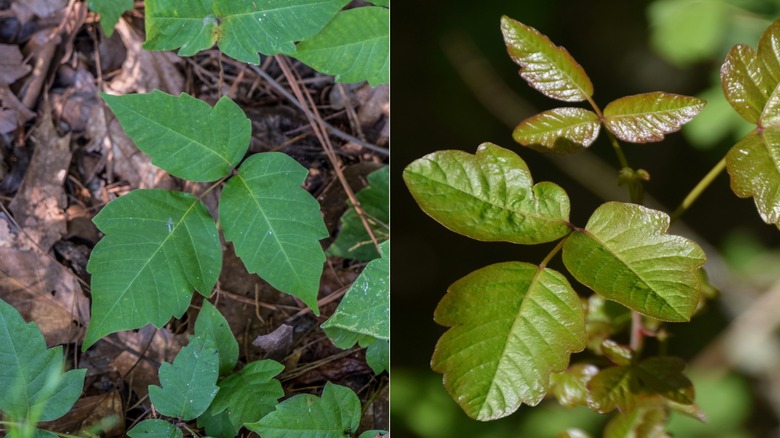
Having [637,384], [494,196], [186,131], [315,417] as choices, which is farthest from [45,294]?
[637,384]

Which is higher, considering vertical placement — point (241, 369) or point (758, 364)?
point (758, 364)

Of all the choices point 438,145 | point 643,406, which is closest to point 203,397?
point 438,145

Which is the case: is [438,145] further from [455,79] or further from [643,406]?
[643,406]

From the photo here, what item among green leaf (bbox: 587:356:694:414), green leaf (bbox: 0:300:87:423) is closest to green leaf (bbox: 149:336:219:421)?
green leaf (bbox: 0:300:87:423)

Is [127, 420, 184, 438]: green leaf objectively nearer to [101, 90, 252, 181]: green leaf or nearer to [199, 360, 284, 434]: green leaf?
[199, 360, 284, 434]: green leaf

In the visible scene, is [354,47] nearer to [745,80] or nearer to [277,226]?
[277,226]

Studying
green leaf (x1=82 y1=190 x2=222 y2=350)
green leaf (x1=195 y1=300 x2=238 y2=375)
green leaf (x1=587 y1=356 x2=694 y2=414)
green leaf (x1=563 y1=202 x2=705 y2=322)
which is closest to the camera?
green leaf (x1=563 y1=202 x2=705 y2=322)

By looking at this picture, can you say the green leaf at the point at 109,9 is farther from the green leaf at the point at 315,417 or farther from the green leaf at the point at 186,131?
the green leaf at the point at 315,417

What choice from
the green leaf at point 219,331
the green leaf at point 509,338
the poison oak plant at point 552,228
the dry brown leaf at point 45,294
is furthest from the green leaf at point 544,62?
the dry brown leaf at point 45,294
